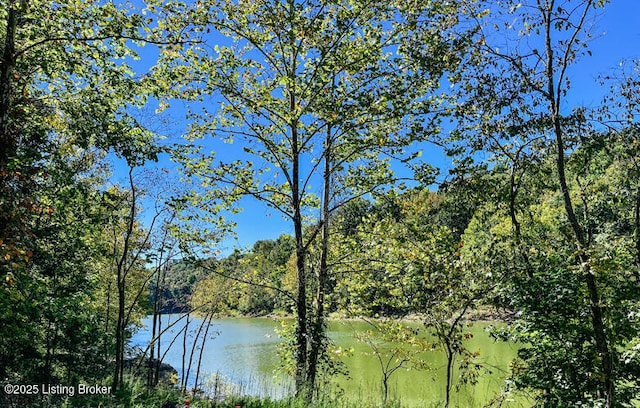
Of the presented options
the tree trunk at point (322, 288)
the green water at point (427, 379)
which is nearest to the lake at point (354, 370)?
the green water at point (427, 379)

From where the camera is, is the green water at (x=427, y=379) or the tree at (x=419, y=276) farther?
the green water at (x=427, y=379)

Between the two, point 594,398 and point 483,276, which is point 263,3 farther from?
point 594,398

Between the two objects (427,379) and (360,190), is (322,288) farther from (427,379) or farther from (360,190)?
(427,379)

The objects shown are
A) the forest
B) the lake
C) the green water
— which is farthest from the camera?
the green water

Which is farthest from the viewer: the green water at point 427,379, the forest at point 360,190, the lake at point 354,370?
the green water at point 427,379

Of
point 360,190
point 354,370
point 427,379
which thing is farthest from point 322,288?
point 354,370

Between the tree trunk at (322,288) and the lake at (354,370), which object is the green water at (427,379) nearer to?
the lake at (354,370)

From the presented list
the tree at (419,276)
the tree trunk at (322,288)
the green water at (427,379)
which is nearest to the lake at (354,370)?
the green water at (427,379)

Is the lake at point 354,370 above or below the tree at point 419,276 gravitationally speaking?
below

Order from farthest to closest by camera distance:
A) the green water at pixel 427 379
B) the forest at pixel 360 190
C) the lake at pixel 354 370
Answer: the green water at pixel 427 379
the lake at pixel 354 370
the forest at pixel 360 190

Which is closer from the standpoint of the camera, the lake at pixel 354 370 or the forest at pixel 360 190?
the forest at pixel 360 190

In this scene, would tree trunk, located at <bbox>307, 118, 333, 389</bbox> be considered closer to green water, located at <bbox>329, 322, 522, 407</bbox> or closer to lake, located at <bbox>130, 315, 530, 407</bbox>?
lake, located at <bbox>130, 315, 530, 407</bbox>

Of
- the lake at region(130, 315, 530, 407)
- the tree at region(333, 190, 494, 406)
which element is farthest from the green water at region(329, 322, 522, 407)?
the tree at region(333, 190, 494, 406)

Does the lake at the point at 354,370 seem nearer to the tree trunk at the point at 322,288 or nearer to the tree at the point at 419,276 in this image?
the tree trunk at the point at 322,288
